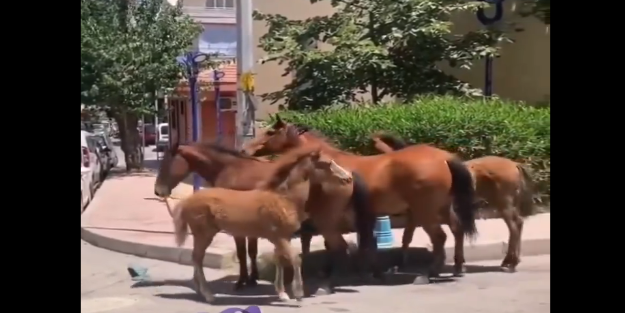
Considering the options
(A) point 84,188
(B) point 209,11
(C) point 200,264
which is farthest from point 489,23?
(A) point 84,188

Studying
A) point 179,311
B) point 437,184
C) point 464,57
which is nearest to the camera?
point 179,311

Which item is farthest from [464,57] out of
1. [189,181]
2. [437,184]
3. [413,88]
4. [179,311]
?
[179,311]

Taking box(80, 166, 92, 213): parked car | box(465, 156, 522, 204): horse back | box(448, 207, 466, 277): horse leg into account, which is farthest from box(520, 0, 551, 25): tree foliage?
box(80, 166, 92, 213): parked car

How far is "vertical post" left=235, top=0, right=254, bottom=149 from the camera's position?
192 inches

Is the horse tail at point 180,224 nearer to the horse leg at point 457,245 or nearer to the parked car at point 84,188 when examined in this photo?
the parked car at point 84,188

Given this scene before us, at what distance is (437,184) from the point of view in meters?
4.94

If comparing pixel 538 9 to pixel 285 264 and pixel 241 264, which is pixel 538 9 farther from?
pixel 241 264

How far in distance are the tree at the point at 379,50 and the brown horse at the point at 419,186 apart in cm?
74

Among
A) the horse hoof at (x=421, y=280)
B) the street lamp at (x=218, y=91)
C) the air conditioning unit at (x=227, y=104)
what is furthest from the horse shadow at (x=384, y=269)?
the air conditioning unit at (x=227, y=104)

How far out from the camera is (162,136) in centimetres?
473

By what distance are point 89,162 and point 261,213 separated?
3.78 feet

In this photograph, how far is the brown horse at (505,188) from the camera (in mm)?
5125
